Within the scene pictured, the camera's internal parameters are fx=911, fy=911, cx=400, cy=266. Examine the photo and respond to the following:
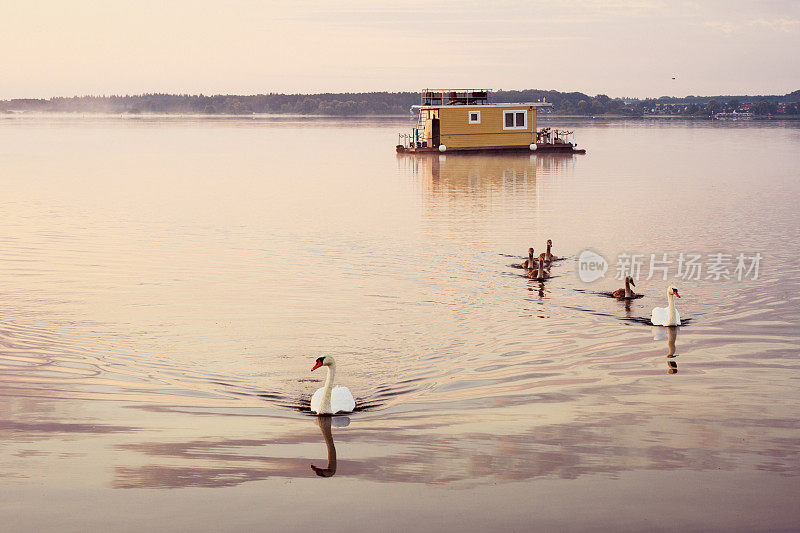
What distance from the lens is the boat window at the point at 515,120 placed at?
7862 cm

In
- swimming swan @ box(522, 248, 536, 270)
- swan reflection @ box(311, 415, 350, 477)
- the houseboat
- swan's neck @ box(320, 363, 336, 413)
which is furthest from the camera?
the houseboat

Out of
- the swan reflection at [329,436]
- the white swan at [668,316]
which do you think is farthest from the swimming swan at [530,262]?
the swan reflection at [329,436]

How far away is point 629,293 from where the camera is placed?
77.2ft

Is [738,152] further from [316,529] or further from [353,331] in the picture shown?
[316,529]

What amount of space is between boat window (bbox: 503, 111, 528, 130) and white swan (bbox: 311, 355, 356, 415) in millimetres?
65759

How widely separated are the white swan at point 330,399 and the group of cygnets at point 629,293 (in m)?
8.61

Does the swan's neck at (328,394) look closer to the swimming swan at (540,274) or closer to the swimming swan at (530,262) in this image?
the swimming swan at (540,274)

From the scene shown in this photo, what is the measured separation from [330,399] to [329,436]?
3.03 ft

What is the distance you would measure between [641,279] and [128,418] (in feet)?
55.1

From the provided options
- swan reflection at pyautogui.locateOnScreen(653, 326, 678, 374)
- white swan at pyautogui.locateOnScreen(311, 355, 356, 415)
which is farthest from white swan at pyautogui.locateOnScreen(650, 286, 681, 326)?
white swan at pyautogui.locateOnScreen(311, 355, 356, 415)

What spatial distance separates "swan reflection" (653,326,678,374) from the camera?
17.7 m

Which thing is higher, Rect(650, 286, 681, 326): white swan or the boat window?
the boat window

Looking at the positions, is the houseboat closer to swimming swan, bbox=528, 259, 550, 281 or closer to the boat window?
the boat window

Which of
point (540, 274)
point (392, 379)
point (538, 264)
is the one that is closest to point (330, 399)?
point (392, 379)
